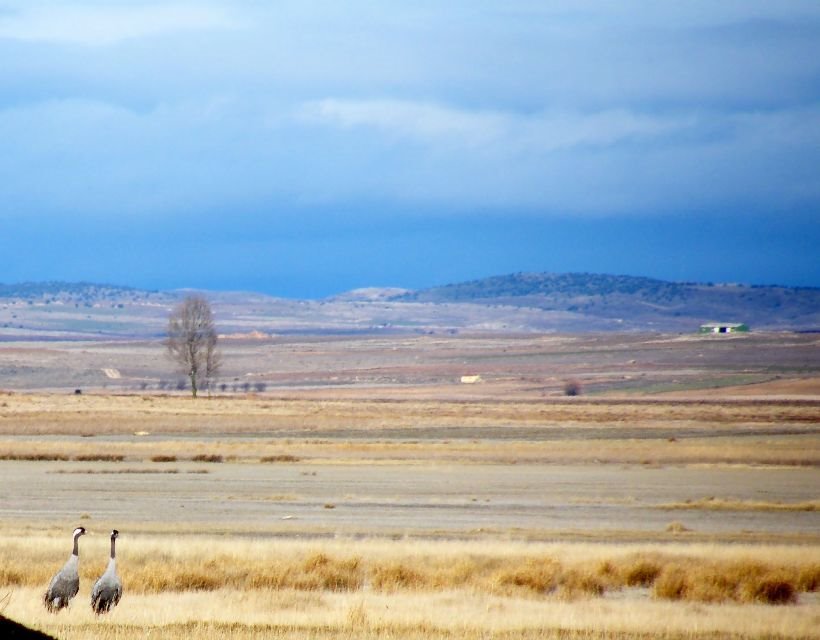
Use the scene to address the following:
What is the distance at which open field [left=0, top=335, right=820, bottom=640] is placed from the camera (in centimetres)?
1531

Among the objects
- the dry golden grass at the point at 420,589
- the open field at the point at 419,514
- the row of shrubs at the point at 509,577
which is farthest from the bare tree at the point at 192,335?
the row of shrubs at the point at 509,577

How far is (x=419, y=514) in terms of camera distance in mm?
28641

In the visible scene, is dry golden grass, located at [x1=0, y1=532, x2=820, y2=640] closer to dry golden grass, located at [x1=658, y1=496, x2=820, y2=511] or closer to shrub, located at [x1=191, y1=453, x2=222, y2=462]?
dry golden grass, located at [x1=658, y1=496, x2=820, y2=511]

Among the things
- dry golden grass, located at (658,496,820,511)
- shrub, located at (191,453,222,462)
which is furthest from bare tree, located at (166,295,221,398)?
dry golden grass, located at (658,496,820,511)

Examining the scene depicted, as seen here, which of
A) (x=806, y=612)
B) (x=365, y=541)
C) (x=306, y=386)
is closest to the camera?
(x=806, y=612)

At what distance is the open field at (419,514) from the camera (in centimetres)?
1531

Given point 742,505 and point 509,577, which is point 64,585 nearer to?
point 509,577

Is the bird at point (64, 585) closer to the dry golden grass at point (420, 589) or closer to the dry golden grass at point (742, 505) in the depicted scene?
the dry golden grass at point (420, 589)

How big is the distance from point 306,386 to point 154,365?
33.1 metres

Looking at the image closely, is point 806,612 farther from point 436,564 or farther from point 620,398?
point 620,398

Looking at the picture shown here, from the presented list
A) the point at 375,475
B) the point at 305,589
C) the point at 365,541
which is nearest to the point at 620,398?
the point at 375,475

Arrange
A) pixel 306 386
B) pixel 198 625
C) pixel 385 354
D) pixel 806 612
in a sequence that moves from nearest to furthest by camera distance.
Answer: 1. pixel 198 625
2. pixel 806 612
3. pixel 306 386
4. pixel 385 354

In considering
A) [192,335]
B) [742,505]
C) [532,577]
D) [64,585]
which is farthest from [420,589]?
[192,335]

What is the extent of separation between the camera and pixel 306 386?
4092 inches
